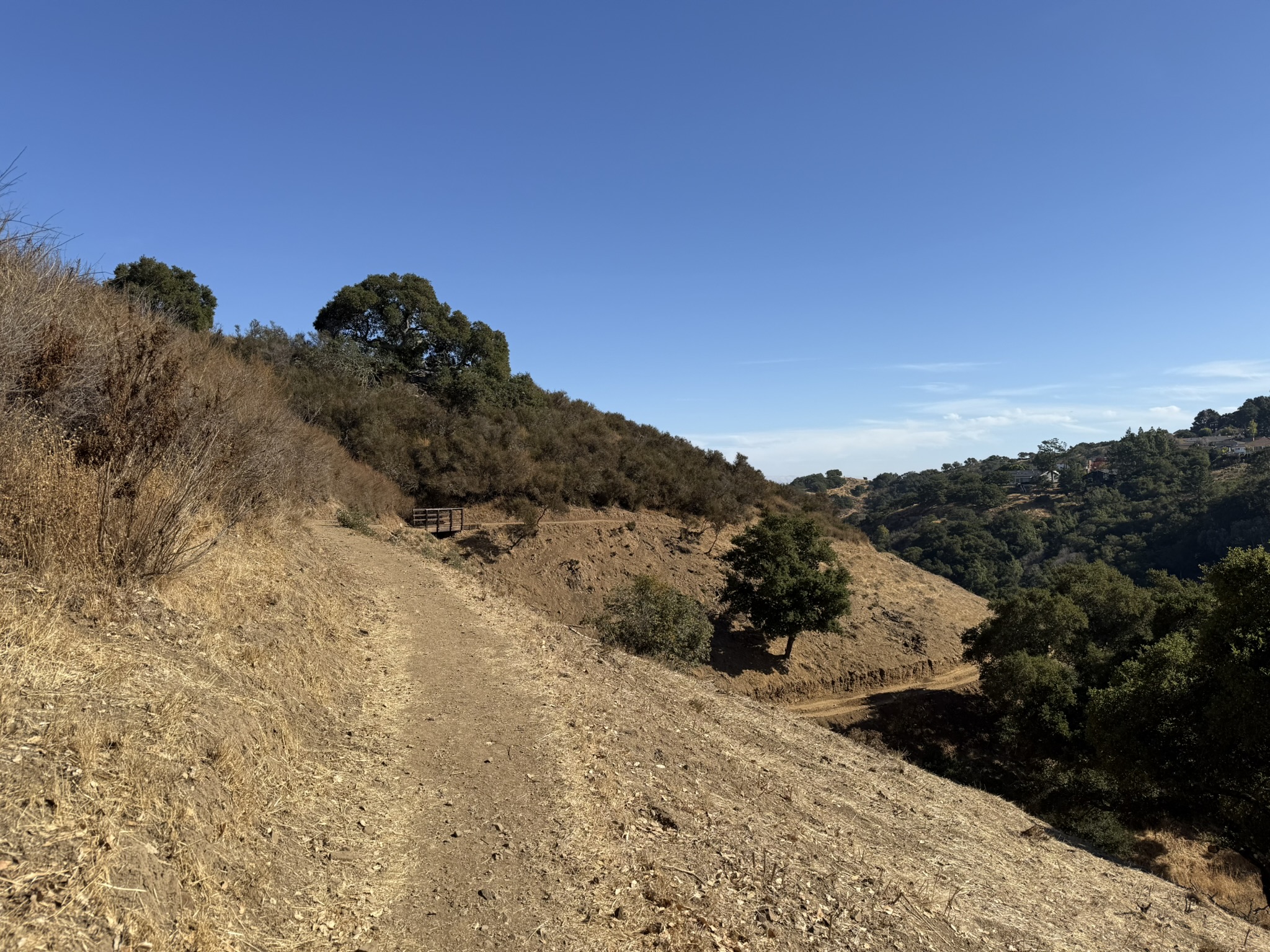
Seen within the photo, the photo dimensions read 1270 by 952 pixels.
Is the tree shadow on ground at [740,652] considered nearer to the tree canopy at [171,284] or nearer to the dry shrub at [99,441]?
the dry shrub at [99,441]

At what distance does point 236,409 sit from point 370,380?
31.3 m

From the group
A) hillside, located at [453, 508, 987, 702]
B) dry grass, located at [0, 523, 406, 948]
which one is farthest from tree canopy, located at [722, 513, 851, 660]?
dry grass, located at [0, 523, 406, 948]

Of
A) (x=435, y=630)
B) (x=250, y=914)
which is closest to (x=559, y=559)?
(x=435, y=630)

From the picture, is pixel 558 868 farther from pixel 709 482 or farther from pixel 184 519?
pixel 709 482

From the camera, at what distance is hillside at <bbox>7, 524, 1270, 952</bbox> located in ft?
12.0

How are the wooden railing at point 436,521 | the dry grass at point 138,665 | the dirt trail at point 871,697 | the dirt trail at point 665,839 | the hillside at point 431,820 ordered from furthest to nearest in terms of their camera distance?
the wooden railing at point 436,521 < the dirt trail at point 871,697 < the dirt trail at point 665,839 < the hillside at point 431,820 < the dry grass at point 138,665

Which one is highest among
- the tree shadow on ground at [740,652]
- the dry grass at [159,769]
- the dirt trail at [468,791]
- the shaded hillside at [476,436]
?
the shaded hillside at [476,436]

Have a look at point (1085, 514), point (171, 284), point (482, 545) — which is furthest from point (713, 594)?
point (1085, 514)

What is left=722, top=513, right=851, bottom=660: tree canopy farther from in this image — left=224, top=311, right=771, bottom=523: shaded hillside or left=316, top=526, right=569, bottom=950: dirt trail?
left=316, top=526, right=569, bottom=950: dirt trail

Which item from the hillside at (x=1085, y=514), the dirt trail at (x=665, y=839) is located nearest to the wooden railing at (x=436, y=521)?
the dirt trail at (x=665, y=839)

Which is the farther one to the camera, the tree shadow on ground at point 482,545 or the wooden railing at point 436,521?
the wooden railing at point 436,521

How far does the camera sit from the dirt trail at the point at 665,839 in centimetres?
464

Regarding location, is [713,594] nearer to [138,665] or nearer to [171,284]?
[138,665]

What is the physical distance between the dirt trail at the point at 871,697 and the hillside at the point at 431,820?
1494cm
